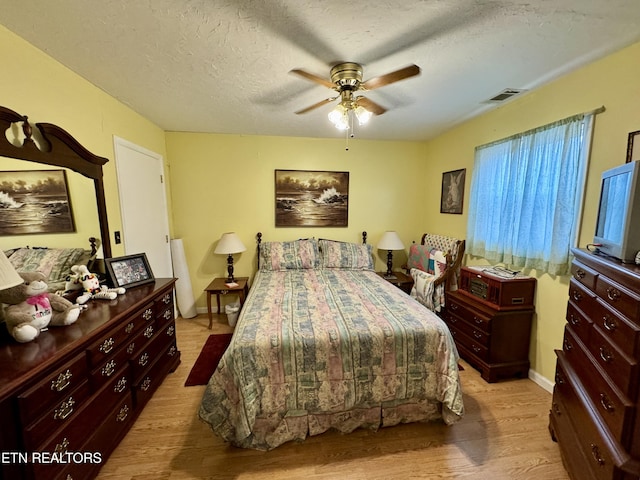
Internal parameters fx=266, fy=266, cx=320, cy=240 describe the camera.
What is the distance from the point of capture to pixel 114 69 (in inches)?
71.9

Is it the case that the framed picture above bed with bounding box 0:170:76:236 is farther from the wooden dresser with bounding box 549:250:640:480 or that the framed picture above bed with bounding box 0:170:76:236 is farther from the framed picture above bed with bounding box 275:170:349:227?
the wooden dresser with bounding box 549:250:640:480

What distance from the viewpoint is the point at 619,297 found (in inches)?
43.6

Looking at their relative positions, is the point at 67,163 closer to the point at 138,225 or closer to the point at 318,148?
the point at 138,225

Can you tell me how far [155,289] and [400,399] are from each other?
6.41ft

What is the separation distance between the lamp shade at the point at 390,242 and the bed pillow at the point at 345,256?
0.61 ft

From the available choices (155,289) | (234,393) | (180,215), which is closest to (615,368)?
(234,393)

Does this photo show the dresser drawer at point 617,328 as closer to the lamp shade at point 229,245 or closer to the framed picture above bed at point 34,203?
the framed picture above bed at point 34,203

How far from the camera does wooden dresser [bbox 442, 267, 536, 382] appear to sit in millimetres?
2227

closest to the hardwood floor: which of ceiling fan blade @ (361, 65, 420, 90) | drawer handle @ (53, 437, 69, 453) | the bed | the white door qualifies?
the bed

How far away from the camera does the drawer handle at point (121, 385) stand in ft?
5.30

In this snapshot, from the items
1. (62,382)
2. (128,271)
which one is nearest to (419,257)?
(128,271)

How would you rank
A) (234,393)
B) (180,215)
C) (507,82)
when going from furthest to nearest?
(180,215) < (507,82) < (234,393)

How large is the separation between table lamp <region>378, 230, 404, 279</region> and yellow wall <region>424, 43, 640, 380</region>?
973 mm

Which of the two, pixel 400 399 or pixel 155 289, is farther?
pixel 155 289
